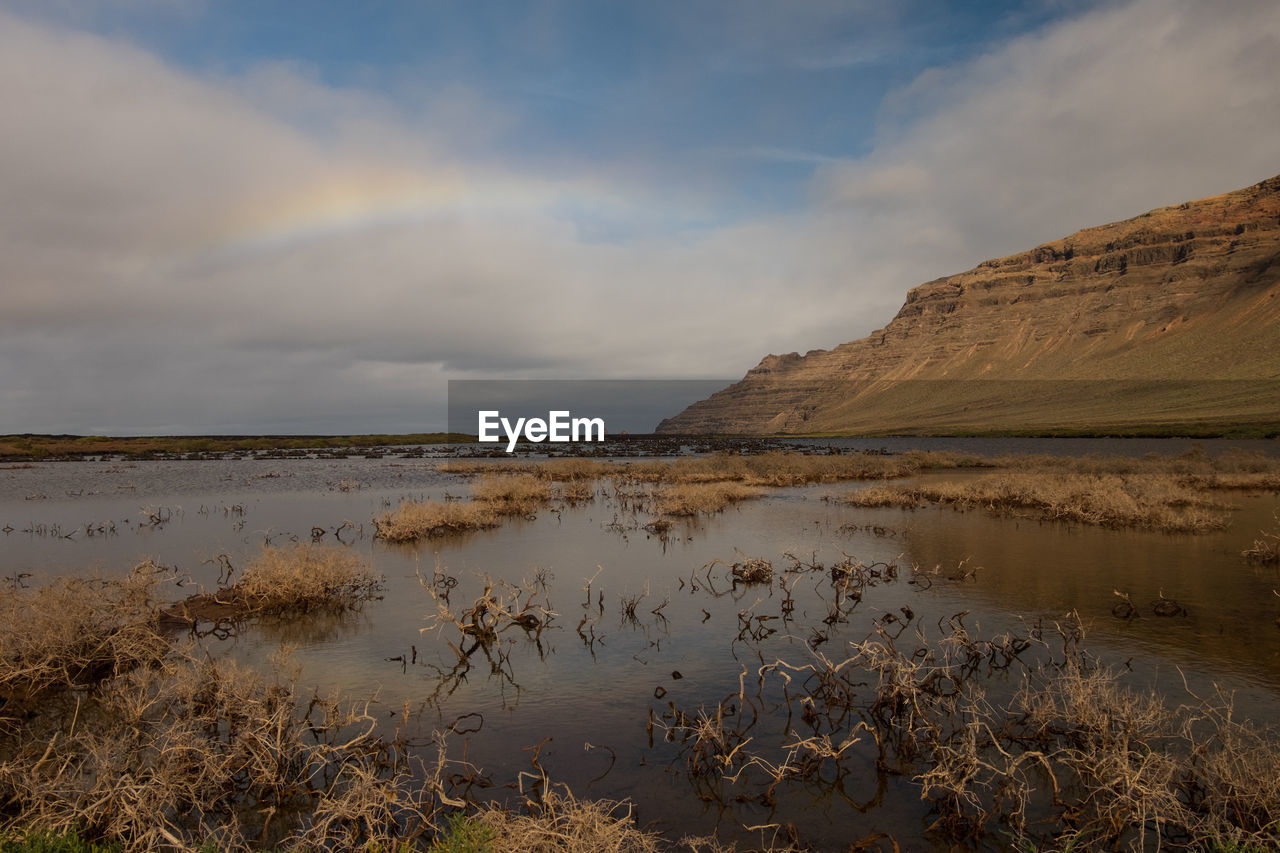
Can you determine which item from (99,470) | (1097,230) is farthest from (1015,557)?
(1097,230)

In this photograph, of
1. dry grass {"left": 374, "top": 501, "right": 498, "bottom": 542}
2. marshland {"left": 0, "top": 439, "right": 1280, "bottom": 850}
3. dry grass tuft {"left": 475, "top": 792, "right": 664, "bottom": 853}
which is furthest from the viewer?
dry grass {"left": 374, "top": 501, "right": 498, "bottom": 542}

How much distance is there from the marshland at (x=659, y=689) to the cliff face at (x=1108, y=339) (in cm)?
9915

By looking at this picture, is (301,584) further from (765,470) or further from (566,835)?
(765,470)

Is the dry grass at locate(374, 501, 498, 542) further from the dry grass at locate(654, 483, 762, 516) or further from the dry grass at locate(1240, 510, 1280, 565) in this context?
the dry grass at locate(1240, 510, 1280, 565)

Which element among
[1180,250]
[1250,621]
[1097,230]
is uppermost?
[1097,230]

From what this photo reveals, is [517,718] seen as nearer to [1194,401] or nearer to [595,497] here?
[595,497]

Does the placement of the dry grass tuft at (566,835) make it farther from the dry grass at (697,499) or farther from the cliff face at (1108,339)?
the cliff face at (1108,339)

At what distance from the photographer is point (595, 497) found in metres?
30.2

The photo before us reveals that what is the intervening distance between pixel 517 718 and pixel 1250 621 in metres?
11.4

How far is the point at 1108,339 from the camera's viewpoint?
142m

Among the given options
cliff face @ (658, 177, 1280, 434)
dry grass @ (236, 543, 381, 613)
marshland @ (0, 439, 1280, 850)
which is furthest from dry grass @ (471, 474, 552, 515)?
cliff face @ (658, 177, 1280, 434)

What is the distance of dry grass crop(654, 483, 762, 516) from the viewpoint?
944 inches

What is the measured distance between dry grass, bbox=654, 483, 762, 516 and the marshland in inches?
154

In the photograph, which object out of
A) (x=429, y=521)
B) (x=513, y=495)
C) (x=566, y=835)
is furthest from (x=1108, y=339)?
(x=566, y=835)
